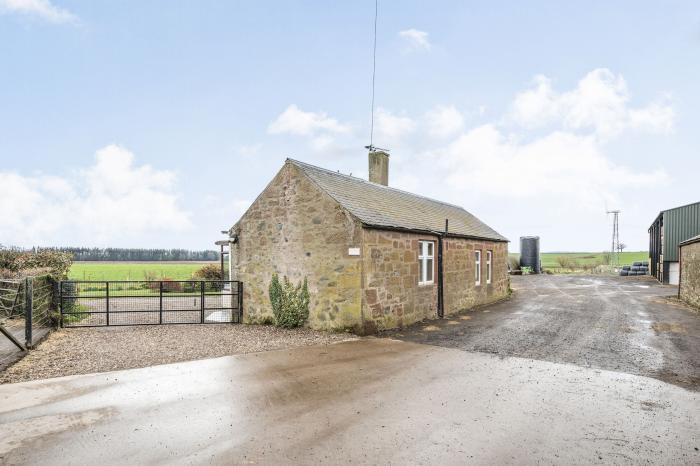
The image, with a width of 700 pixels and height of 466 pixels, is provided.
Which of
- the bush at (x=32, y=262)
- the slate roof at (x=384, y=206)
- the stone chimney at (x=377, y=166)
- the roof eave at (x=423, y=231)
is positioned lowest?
the bush at (x=32, y=262)

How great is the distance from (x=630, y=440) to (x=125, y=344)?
10.2 meters

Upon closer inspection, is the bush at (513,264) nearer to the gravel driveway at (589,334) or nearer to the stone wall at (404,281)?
the gravel driveway at (589,334)

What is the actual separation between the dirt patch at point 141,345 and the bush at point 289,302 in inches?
14.5

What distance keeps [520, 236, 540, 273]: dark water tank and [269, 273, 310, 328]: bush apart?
→ 3638 centimetres

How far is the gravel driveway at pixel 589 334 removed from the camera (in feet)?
27.4

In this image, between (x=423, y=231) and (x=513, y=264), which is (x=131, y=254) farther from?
(x=423, y=231)

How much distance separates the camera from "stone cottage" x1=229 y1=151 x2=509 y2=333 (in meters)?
11.1

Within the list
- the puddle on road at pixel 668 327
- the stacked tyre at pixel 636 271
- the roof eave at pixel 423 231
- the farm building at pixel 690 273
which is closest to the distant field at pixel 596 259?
the stacked tyre at pixel 636 271

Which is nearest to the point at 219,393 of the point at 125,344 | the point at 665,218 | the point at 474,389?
the point at 474,389

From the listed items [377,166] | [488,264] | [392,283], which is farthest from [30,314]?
[488,264]

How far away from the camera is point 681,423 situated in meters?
5.32

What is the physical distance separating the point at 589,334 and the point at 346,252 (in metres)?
7.06

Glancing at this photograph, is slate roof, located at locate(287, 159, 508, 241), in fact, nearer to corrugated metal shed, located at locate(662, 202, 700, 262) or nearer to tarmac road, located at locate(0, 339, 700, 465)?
tarmac road, located at locate(0, 339, 700, 465)

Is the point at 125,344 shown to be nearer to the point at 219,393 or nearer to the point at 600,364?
the point at 219,393
